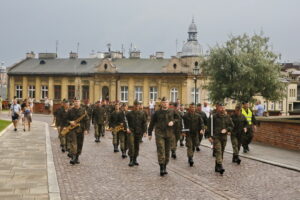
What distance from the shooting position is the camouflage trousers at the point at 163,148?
12641 mm

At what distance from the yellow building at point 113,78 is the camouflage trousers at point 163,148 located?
44688 millimetres

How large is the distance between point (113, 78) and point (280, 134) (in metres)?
44.6

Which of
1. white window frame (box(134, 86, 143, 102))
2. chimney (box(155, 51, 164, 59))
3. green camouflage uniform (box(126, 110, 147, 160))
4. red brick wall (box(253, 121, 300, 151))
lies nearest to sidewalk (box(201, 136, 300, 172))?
red brick wall (box(253, 121, 300, 151))

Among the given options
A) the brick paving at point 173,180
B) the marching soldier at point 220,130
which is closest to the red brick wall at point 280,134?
the brick paving at point 173,180

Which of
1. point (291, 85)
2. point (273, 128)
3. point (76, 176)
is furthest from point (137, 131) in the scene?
point (291, 85)

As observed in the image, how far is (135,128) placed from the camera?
49.1ft

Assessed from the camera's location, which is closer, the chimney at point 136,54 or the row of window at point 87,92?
the row of window at point 87,92

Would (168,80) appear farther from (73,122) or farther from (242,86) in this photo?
(73,122)

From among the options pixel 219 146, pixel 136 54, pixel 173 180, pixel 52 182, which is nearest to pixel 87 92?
pixel 136 54

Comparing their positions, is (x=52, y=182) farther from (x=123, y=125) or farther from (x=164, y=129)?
(x=123, y=125)

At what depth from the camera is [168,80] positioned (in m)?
60.4

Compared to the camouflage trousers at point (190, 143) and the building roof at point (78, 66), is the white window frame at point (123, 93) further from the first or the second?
the camouflage trousers at point (190, 143)

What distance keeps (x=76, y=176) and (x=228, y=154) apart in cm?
703

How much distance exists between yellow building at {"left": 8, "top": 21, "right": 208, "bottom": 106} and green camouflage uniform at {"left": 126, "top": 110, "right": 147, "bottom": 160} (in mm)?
42666
